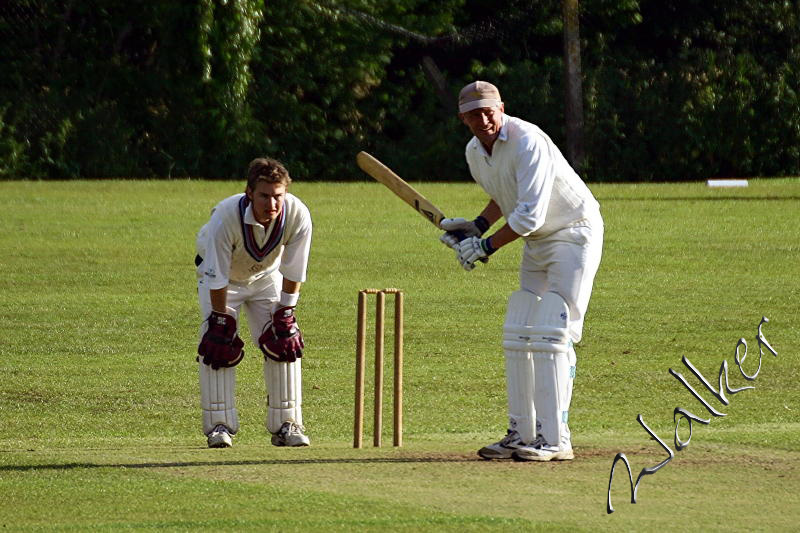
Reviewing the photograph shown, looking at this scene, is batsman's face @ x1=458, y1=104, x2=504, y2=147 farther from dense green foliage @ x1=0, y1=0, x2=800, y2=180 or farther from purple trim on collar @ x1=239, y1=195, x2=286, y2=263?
dense green foliage @ x1=0, y1=0, x2=800, y2=180

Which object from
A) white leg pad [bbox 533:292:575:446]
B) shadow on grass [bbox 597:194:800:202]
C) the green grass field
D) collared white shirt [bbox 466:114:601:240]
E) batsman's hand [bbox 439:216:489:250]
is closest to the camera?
the green grass field

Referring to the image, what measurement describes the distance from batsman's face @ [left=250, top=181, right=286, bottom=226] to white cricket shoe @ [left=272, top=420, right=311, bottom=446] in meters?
1.10

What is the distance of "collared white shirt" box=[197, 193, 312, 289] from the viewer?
21.7 feet

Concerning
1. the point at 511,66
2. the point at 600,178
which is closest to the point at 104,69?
the point at 511,66

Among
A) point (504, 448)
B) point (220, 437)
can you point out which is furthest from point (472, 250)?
point (220, 437)

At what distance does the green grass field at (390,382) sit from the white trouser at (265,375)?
21 cm

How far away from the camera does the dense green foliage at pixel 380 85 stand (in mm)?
28594

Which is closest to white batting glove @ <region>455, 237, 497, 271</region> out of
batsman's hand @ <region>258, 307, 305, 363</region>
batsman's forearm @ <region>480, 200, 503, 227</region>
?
batsman's forearm @ <region>480, 200, 503, 227</region>

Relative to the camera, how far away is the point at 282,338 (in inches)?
270

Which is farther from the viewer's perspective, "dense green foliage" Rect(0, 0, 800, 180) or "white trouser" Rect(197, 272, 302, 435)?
"dense green foliage" Rect(0, 0, 800, 180)

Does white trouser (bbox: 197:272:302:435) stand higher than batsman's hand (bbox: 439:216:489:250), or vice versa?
batsman's hand (bbox: 439:216:489:250)

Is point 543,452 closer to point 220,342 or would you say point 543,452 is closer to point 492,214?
point 492,214

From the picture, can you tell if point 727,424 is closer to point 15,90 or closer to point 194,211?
point 194,211

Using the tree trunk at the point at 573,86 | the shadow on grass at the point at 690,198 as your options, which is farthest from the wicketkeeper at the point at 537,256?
the tree trunk at the point at 573,86
